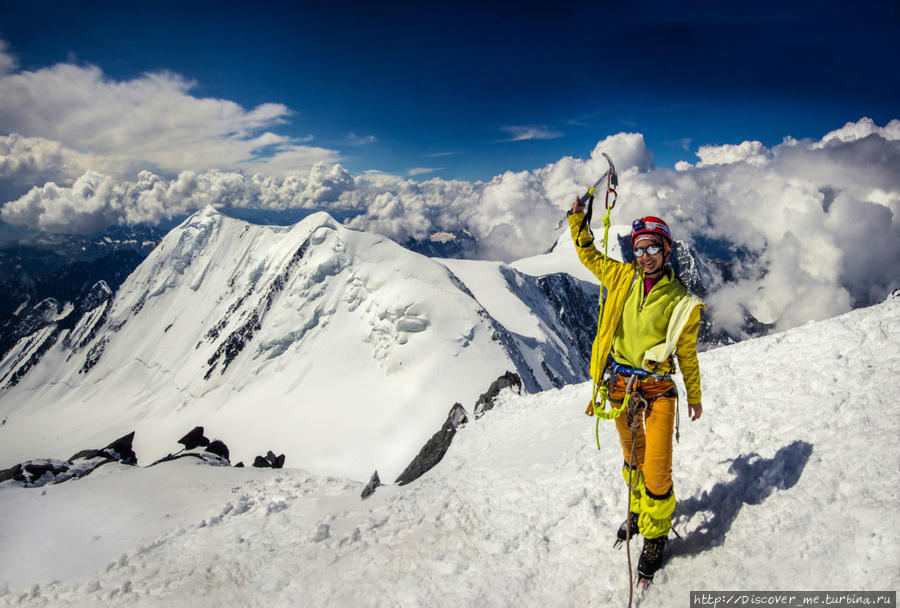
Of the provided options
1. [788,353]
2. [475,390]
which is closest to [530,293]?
[475,390]

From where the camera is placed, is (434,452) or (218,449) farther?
(218,449)

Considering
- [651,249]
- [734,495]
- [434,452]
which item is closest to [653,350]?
[651,249]

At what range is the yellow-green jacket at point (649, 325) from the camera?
522 centimetres

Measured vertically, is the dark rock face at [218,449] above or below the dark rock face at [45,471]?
below

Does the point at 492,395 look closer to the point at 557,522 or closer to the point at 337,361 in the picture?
the point at 557,522

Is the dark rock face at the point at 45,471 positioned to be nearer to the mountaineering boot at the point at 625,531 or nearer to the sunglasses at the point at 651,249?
the mountaineering boot at the point at 625,531

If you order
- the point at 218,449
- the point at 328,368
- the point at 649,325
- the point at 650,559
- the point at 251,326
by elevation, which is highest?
the point at 251,326

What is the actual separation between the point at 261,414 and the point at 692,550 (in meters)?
88.0

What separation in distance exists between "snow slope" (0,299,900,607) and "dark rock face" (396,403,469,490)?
2.13 metres

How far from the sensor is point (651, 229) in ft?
17.8

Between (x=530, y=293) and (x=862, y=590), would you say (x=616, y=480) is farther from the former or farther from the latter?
(x=530, y=293)

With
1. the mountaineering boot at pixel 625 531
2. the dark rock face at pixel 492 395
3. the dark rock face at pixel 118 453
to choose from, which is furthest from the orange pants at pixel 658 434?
the dark rock face at pixel 118 453

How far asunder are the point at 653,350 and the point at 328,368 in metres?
84.9

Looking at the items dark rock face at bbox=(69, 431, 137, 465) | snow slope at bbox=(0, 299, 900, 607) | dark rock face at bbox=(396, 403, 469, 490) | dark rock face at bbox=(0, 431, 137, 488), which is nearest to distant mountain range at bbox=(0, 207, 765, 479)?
dark rock face at bbox=(396, 403, 469, 490)
